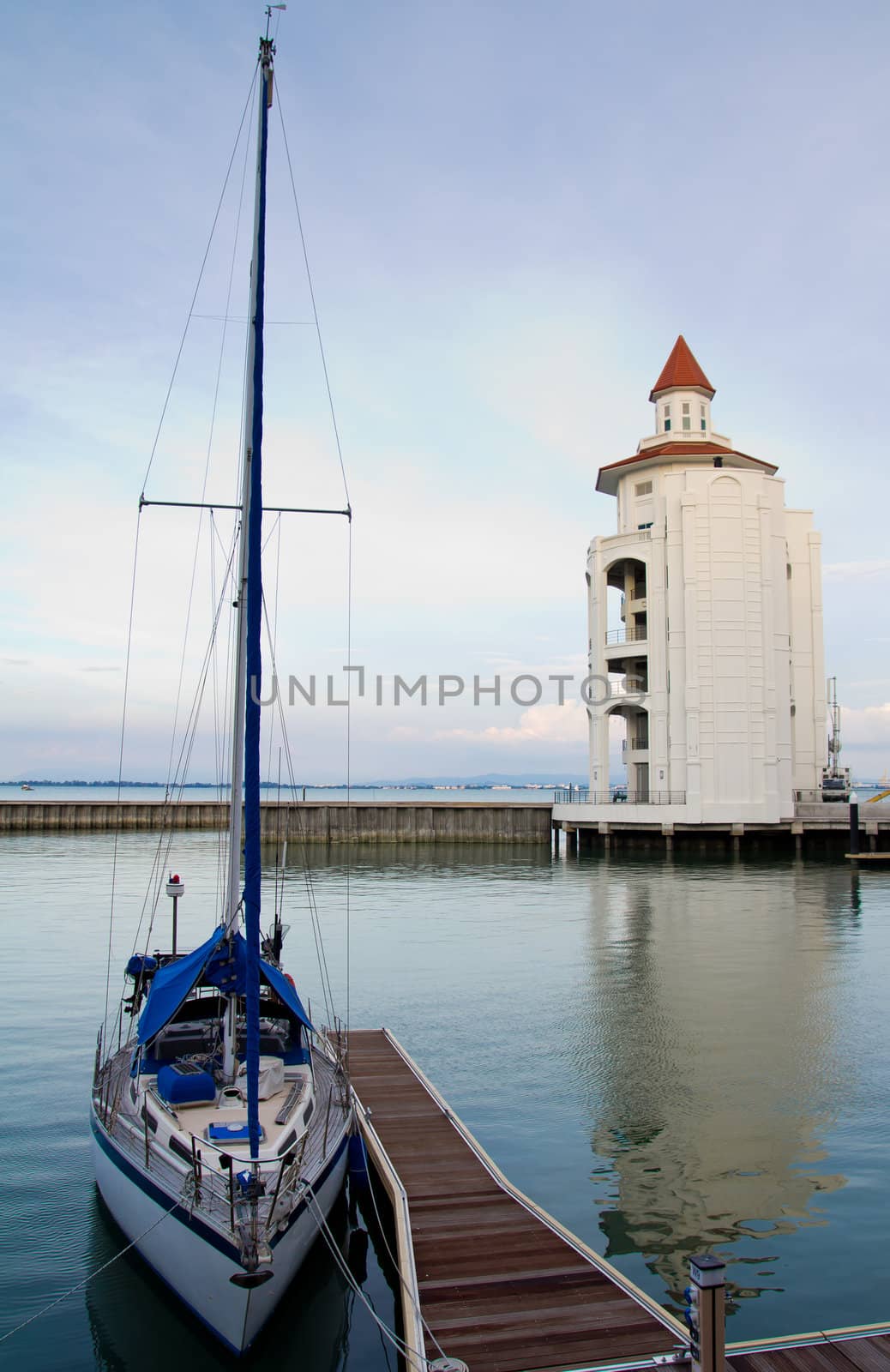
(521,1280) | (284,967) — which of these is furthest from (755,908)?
(521,1280)

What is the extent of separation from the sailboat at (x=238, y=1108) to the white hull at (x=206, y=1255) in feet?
0.06

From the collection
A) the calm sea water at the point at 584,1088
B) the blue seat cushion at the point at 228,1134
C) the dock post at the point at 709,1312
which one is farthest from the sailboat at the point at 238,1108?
the dock post at the point at 709,1312

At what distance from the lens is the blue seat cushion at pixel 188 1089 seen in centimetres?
1146

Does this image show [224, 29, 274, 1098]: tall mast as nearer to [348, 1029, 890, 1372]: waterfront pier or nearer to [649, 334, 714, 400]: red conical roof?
[348, 1029, 890, 1372]: waterfront pier

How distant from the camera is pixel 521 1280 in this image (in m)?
9.12

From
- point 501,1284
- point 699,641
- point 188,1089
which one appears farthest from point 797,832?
point 501,1284

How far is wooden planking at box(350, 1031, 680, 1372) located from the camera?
318 inches

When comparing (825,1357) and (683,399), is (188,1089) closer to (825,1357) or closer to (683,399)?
(825,1357)

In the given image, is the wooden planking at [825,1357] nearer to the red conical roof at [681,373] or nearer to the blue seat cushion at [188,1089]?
the blue seat cushion at [188,1089]

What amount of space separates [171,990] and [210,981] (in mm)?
489

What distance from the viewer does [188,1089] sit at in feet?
37.7

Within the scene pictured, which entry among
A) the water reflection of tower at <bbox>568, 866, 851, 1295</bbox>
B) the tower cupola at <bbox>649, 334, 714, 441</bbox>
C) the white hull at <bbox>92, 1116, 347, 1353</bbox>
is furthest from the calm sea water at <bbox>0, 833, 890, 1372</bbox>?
the tower cupola at <bbox>649, 334, 714, 441</bbox>

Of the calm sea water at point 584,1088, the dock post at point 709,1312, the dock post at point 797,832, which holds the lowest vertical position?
the calm sea water at point 584,1088

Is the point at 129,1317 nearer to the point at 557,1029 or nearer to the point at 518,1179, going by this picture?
the point at 518,1179
